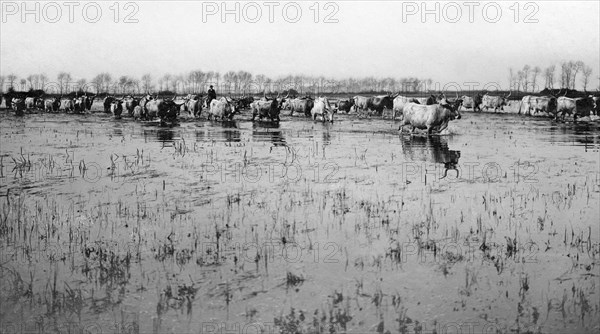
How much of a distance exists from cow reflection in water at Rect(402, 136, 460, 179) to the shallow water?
0.38 metres

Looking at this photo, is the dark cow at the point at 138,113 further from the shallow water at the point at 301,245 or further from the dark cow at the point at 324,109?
the shallow water at the point at 301,245

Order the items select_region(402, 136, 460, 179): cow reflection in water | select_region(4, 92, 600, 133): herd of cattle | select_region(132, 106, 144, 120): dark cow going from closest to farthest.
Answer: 1. select_region(402, 136, 460, 179): cow reflection in water
2. select_region(4, 92, 600, 133): herd of cattle
3. select_region(132, 106, 144, 120): dark cow

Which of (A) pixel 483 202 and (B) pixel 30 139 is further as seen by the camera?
(B) pixel 30 139

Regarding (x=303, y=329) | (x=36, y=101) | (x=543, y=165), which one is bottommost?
(x=303, y=329)

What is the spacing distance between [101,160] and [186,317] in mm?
10029

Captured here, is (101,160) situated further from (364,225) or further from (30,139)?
(364,225)

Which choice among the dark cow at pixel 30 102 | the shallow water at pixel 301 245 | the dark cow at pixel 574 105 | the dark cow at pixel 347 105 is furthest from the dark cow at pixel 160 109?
the dark cow at pixel 574 105

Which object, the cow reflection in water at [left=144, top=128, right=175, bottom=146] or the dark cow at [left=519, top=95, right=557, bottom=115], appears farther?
the dark cow at [left=519, top=95, right=557, bottom=115]

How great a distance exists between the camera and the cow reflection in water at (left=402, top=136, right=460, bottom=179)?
13.3 m

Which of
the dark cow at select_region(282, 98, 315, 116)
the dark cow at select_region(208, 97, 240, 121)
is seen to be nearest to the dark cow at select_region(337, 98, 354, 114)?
the dark cow at select_region(282, 98, 315, 116)

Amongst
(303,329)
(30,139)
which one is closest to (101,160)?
(30,139)

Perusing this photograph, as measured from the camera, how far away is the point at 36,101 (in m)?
48.8

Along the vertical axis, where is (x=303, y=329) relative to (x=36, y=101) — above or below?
below

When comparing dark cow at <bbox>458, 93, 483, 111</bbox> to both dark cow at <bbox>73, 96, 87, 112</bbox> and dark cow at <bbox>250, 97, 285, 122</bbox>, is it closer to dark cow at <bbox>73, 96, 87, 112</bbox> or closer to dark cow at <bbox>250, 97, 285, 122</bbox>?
dark cow at <bbox>250, 97, 285, 122</bbox>
